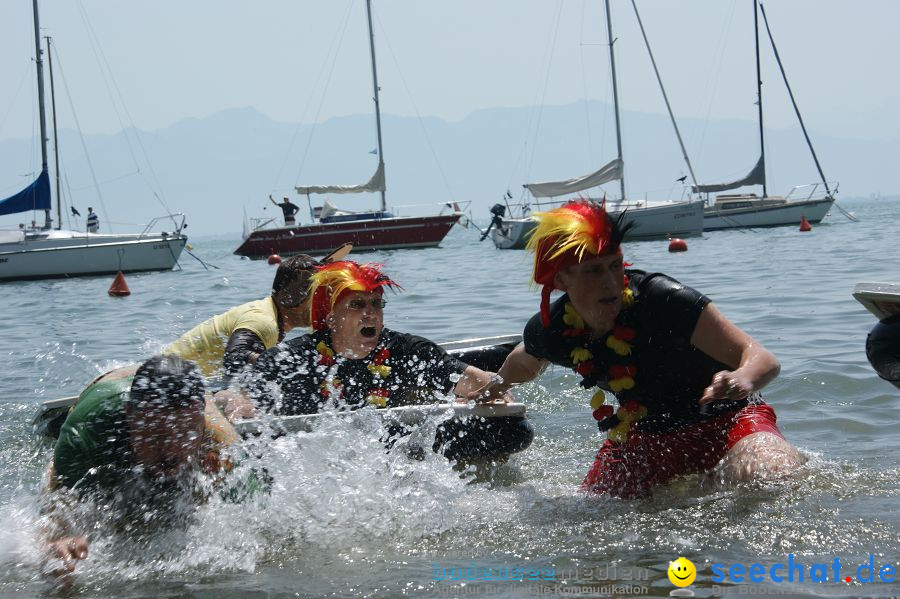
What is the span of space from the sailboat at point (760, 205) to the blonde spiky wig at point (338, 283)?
114ft

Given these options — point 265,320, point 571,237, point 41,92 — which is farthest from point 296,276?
point 41,92

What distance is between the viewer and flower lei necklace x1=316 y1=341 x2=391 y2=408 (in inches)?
215

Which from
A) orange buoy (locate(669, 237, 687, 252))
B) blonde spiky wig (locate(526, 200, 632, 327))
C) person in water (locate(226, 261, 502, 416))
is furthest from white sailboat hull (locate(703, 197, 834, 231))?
blonde spiky wig (locate(526, 200, 632, 327))

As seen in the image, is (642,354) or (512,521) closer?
(642,354)

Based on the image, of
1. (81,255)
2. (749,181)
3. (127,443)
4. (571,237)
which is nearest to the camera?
(127,443)

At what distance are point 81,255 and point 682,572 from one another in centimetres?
2876

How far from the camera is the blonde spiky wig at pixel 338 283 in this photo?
5.45 m

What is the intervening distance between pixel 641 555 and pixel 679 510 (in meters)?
0.54

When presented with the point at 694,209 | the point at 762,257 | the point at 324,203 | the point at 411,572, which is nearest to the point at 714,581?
the point at 411,572

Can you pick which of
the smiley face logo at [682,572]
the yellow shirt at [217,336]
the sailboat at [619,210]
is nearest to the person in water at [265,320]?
the yellow shirt at [217,336]

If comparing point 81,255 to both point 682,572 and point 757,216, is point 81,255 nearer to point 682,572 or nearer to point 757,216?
point 757,216

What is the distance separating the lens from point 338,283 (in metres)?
5.49

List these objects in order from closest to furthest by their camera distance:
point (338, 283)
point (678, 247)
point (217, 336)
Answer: point (338, 283) → point (217, 336) → point (678, 247)

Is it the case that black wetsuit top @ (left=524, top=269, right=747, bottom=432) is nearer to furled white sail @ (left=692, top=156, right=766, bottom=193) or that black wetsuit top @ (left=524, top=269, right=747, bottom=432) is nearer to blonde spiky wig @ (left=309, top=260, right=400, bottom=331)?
blonde spiky wig @ (left=309, top=260, right=400, bottom=331)
